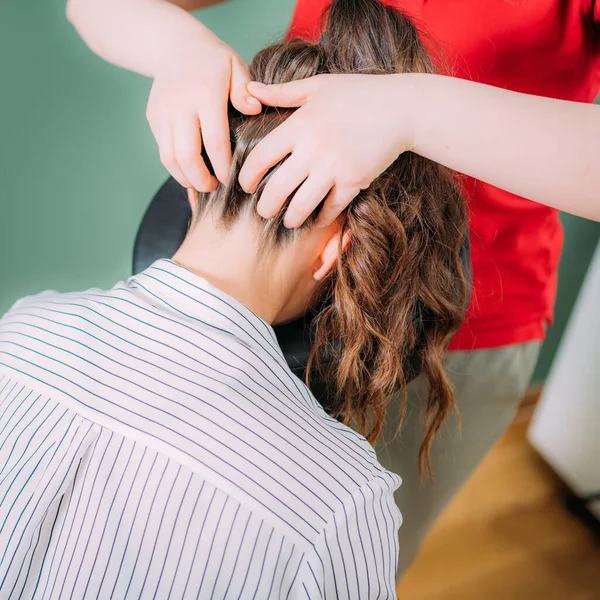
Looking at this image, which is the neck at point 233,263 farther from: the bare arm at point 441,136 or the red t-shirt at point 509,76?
the red t-shirt at point 509,76

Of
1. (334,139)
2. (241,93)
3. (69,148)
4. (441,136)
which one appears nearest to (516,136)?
(441,136)

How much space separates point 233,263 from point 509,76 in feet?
1.51

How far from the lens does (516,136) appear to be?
531mm

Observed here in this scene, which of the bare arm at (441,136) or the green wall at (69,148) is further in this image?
the green wall at (69,148)

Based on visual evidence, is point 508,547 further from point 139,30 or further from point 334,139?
point 139,30

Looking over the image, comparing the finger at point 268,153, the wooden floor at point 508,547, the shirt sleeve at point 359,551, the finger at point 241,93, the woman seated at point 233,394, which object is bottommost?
the wooden floor at point 508,547

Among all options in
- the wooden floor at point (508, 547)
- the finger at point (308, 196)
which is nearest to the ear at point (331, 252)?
the finger at point (308, 196)

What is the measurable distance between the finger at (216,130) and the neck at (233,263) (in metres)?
0.10

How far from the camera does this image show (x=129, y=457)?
1.84 ft

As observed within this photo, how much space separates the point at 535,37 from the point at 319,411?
0.56 metres

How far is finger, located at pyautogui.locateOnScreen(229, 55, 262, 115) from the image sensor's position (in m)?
0.61

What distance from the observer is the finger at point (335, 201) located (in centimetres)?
57

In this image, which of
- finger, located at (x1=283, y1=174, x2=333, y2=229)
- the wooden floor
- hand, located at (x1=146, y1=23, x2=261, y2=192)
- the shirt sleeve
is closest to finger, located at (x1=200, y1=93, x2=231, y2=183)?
hand, located at (x1=146, y1=23, x2=261, y2=192)

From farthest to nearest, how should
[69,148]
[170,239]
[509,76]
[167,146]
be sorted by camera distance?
1. [69,148]
2. [170,239]
3. [509,76]
4. [167,146]
